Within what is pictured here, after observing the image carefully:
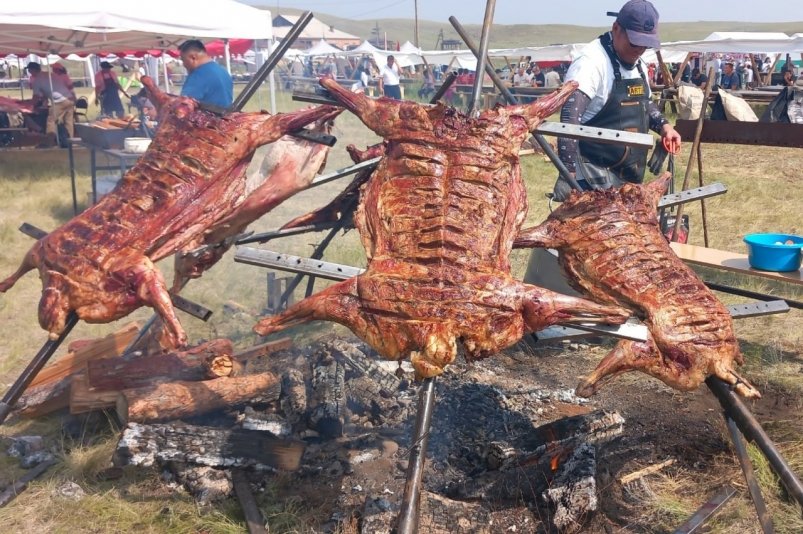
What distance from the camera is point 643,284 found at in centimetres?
325

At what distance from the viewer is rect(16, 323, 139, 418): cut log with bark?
4.64 m

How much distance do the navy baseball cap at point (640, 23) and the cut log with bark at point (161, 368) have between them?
12.4ft

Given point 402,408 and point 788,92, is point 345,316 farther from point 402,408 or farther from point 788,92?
point 788,92

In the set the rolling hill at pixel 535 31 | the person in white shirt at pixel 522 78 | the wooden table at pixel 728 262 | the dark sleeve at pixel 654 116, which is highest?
the rolling hill at pixel 535 31

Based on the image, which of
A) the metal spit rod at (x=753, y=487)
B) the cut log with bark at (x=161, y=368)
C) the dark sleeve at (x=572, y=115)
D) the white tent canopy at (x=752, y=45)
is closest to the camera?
the metal spit rod at (x=753, y=487)

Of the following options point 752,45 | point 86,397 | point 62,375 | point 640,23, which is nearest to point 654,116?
point 640,23

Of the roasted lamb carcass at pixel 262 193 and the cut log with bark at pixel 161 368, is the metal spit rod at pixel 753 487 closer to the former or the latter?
the roasted lamb carcass at pixel 262 193

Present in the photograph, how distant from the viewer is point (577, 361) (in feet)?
18.1

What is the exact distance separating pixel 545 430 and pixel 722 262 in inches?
99.7

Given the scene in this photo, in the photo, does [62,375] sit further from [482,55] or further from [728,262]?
[728,262]

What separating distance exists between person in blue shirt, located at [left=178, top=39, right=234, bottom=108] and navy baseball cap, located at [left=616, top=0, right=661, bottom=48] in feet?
14.7

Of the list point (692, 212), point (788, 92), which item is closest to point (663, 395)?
point (692, 212)

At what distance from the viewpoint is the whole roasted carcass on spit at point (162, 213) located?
→ 10.5 feet

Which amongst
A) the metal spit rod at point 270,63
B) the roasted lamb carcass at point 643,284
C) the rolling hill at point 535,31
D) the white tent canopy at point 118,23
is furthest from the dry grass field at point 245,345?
the rolling hill at point 535,31
